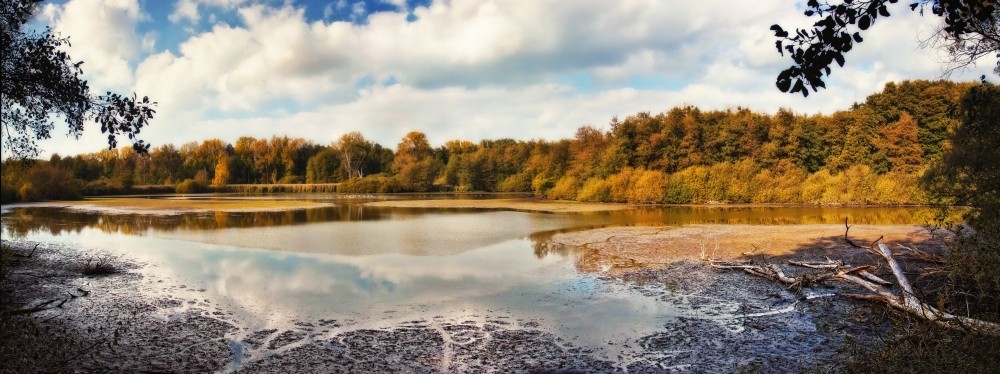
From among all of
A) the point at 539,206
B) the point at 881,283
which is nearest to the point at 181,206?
the point at 539,206

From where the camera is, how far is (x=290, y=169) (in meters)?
103

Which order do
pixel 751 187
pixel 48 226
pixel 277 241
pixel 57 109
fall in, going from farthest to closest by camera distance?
pixel 751 187, pixel 48 226, pixel 277 241, pixel 57 109

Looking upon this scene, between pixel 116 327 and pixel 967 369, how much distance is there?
385 inches

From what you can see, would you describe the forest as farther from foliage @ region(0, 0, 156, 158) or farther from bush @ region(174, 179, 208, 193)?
foliage @ region(0, 0, 156, 158)

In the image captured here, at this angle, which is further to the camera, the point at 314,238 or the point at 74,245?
the point at 314,238

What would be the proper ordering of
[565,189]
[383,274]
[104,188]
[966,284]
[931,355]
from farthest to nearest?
1. [104,188]
2. [565,189]
3. [383,274]
4. [966,284]
5. [931,355]

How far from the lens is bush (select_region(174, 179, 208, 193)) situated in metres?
75.4

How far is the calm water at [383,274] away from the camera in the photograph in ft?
27.5

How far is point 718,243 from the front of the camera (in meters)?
15.7

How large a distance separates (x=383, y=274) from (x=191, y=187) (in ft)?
250

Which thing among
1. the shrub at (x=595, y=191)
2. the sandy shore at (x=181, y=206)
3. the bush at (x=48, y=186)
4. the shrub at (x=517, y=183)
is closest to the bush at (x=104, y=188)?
the bush at (x=48, y=186)

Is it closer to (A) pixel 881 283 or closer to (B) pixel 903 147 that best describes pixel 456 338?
(A) pixel 881 283

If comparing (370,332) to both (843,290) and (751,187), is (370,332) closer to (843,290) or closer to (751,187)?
(843,290)

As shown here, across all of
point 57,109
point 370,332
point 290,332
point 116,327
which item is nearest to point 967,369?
point 370,332
